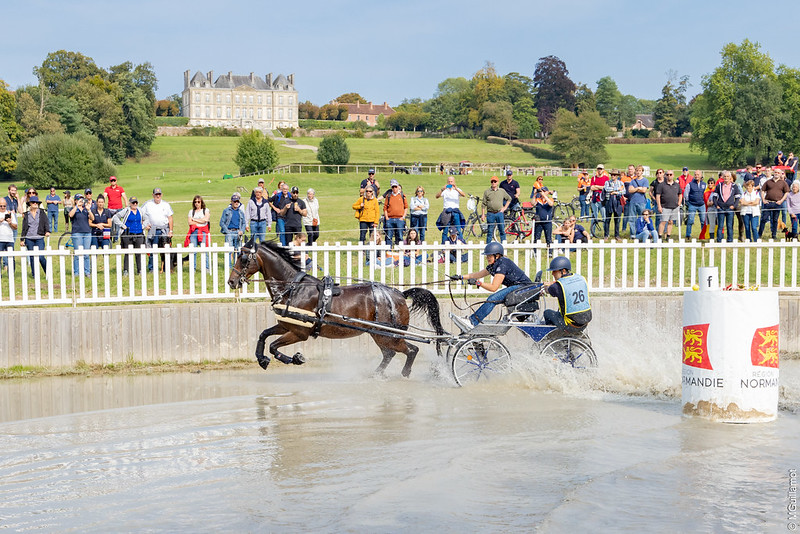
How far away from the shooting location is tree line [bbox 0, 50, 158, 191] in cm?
7069

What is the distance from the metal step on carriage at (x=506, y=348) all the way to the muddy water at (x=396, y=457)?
21 centimetres

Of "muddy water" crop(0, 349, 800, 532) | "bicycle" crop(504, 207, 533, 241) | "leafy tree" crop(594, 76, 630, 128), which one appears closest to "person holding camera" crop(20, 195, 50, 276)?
"muddy water" crop(0, 349, 800, 532)

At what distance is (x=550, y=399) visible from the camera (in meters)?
11.9

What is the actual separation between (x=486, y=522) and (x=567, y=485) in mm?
1219

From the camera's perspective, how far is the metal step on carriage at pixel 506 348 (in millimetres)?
12250

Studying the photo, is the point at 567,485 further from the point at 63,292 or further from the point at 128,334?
the point at 63,292

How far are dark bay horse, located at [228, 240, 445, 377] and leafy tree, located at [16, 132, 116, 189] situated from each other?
6048 cm

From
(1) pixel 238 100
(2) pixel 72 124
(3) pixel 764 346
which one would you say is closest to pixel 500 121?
(2) pixel 72 124

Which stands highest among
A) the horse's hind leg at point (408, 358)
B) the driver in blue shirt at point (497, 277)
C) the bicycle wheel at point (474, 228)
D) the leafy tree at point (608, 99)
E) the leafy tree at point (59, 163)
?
the leafy tree at point (608, 99)

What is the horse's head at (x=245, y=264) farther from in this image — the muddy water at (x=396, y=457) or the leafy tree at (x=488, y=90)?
the leafy tree at (x=488, y=90)

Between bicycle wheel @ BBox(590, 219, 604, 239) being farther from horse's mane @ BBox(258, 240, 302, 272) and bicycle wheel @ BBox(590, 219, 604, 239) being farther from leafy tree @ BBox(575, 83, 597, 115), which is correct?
leafy tree @ BBox(575, 83, 597, 115)

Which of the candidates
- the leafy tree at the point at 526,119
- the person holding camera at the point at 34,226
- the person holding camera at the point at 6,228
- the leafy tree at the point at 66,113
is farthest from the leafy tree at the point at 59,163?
the leafy tree at the point at 526,119

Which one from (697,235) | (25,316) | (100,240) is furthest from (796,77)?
(25,316)

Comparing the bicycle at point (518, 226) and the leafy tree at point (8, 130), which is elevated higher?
the leafy tree at point (8, 130)
